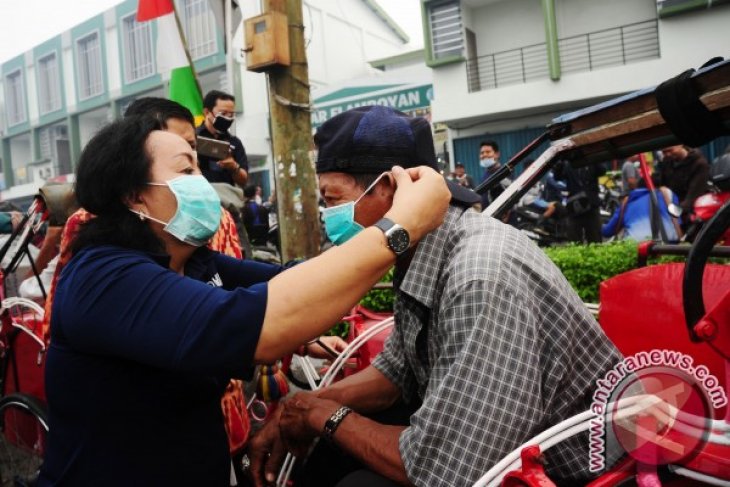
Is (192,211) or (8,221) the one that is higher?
(8,221)

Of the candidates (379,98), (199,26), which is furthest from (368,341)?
(199,26)

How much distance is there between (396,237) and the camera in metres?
1.35

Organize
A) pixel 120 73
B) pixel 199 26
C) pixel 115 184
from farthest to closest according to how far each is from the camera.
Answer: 1. pixel 120 73
2. pixel 199 26
3. pixel 115 184

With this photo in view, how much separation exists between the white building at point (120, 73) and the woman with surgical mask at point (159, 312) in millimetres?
21369

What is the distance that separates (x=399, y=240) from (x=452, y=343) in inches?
10.3

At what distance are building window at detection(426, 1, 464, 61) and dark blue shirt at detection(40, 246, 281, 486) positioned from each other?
662 inches

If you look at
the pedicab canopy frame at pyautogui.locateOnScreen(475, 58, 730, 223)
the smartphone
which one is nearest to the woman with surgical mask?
the pedicab canopy frame at pyautogui.locateOnScreen(475, 58, 730, 223)

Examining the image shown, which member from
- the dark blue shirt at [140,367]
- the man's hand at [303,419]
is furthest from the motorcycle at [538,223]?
the dark blue shirt at [140,367]

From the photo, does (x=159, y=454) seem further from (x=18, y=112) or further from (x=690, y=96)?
(x=18, y=112)

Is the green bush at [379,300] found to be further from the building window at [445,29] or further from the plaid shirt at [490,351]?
the building window at [445,29]

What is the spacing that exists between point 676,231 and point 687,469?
626cm

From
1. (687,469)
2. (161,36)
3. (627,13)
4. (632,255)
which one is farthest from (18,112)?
(687,469)

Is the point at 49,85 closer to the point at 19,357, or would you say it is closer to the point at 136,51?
the point at 136,51

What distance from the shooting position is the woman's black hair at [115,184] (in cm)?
169
